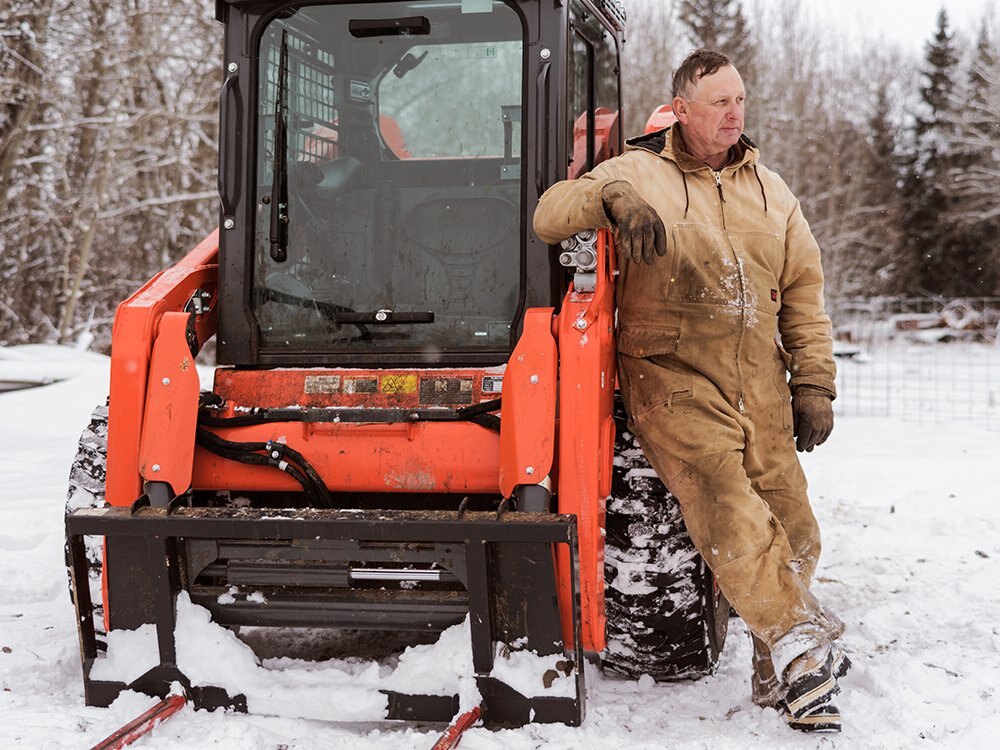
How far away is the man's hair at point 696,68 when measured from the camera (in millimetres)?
3342

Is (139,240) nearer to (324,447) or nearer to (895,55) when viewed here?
(324,447)

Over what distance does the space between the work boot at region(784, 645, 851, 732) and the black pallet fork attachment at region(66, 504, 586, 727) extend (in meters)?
0.62

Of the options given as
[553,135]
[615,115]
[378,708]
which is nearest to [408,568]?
[378,708]

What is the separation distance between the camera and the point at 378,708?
3.09 metres

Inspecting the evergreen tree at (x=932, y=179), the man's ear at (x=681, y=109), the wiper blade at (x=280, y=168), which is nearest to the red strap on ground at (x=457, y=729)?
the wiper blade at (x=280, y=168)

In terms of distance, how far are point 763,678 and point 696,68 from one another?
1942mm

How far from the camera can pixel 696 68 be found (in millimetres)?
3363

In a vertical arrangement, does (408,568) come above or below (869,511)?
above

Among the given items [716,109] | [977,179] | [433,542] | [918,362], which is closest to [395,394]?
[433,542]

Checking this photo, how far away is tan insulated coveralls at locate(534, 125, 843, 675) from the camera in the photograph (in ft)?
10.3

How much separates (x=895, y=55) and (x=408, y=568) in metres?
39.5

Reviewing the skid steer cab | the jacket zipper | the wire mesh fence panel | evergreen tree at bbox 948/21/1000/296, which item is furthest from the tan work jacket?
evergreen tree at bbox 948/21/1000/296

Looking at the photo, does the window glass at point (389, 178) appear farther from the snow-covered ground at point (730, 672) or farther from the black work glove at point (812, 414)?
the snow-covered ground at point (730, 672)

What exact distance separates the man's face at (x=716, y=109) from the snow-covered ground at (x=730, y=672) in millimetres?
1773
